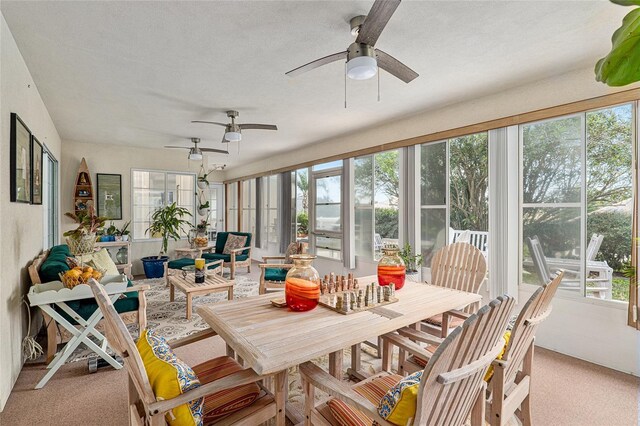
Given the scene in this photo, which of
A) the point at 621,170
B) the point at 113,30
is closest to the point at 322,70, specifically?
the point at 113,30

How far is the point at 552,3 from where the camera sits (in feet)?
6.15

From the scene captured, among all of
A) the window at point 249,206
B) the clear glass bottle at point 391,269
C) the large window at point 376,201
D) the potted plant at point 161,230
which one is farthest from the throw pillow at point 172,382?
the window at point 249,206

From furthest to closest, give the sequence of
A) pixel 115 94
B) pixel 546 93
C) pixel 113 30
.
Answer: pixel 115 94
pixel 546 93
pixel 113 30

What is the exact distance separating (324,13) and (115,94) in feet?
8.75

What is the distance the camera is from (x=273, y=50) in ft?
7.92

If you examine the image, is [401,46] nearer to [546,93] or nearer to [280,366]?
[546,93]

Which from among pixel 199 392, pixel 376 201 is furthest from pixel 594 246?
pixel 199 392

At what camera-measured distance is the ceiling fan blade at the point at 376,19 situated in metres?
1.53

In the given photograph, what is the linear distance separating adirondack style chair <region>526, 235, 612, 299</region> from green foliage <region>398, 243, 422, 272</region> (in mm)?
1201

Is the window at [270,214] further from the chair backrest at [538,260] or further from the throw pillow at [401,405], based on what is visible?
the throw pillow at [401,405]

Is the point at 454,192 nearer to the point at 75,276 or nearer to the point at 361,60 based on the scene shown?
the point at 361,60

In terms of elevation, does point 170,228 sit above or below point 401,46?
below

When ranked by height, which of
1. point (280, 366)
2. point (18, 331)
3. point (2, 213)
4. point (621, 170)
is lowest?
point (18, 331)

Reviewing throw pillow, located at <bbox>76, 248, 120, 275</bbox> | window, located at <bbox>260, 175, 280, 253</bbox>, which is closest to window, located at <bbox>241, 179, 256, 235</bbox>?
window, located at <bbox>260, 175, 280, 253</bbox>
